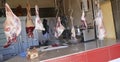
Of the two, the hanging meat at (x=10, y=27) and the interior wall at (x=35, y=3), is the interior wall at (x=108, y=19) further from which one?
the interior wall at (x=35, y=3)

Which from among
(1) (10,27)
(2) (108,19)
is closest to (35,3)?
(2) (108,19)

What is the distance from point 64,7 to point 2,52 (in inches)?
58.3

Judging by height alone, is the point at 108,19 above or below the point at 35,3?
below

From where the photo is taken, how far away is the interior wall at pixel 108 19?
6.63 ft

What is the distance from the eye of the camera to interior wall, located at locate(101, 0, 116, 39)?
2.02 metres

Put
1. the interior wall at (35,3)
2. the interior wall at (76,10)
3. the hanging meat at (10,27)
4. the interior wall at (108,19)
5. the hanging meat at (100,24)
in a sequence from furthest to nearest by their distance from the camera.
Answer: the interior wall at (35,3), the interior wall at (76,10), the interior wall at (108,19), the hanging meat at (100,24), the hanging meat at (10,27)

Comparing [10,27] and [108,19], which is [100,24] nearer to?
[108,19]

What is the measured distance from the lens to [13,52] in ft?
11.4

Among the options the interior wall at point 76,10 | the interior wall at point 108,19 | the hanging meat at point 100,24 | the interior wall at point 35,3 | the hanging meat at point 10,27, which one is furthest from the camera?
the interior wall at point 35,3

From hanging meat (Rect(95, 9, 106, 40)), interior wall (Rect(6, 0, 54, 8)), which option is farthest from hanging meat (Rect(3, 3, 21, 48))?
interior wall (Rect(6, 0, 54, 8))

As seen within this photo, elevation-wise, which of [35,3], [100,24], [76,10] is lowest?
[100,24]

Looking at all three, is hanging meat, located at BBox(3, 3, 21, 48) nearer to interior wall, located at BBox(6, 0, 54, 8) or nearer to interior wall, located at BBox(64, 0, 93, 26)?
interior wall, located at BBox(64, 0, 93, 26)

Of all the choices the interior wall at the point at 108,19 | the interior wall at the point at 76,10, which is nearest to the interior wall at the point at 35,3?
Result: the interior wall at the point at 76,10

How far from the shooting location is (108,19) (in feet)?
6.74
